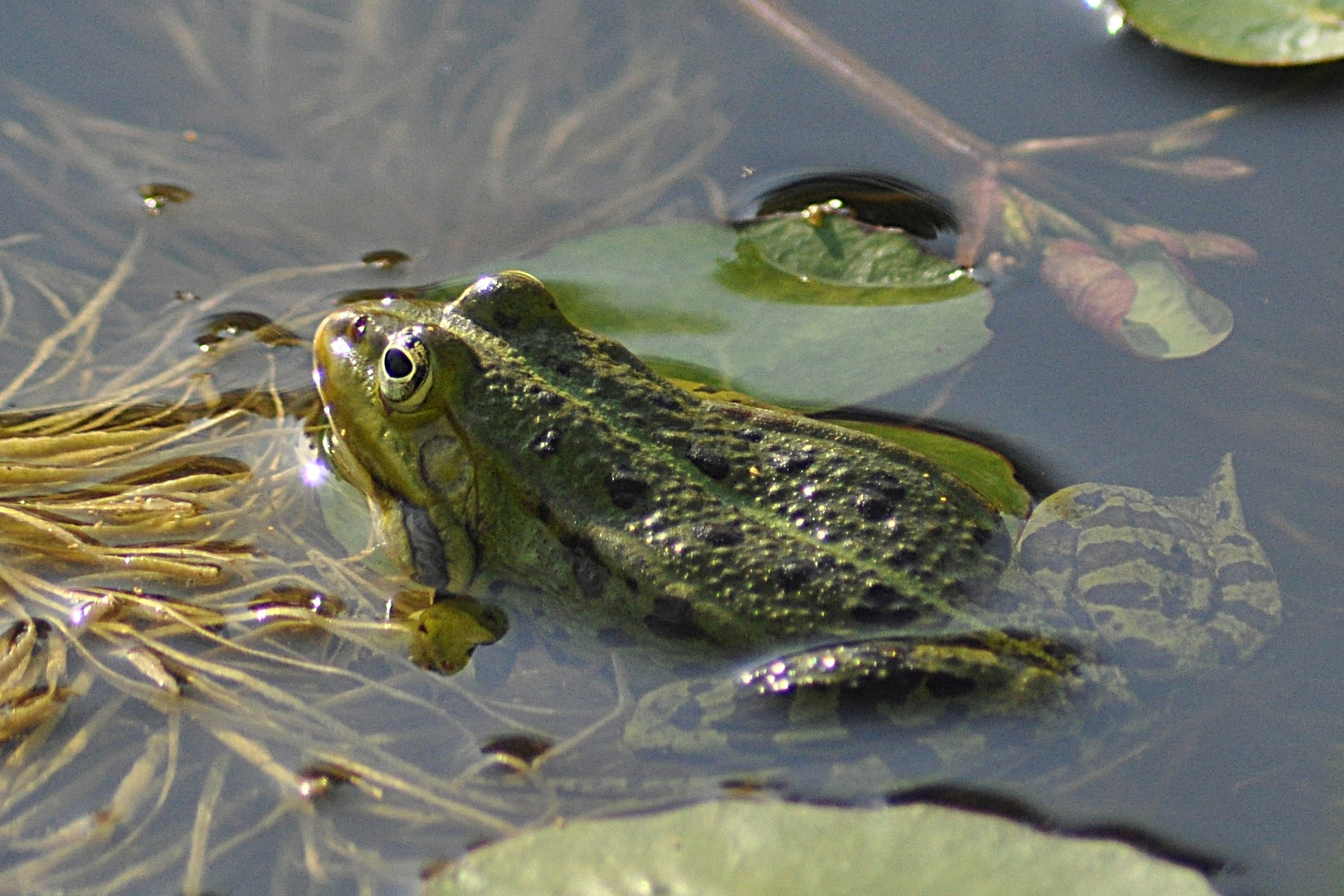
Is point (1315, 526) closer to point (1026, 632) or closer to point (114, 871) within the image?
point (1026, 632)

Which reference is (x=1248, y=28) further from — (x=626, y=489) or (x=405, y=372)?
(x=405, y=372)

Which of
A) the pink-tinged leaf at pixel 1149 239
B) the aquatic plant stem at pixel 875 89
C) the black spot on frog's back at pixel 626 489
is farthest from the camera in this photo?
the aquatic plant stem at pixel 875 89

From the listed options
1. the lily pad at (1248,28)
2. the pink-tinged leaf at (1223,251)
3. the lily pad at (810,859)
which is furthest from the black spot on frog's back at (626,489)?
the lily pad at (1248,28)

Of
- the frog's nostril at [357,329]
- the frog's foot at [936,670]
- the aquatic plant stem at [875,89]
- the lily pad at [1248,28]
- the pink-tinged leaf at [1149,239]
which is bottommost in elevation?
the frog's foot at [936,670]

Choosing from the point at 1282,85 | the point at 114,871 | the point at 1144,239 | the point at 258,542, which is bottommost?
the point at 114,871

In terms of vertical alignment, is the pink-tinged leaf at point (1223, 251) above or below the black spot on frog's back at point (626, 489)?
above

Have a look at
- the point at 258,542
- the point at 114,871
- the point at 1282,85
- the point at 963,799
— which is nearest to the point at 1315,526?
the point at 963,799

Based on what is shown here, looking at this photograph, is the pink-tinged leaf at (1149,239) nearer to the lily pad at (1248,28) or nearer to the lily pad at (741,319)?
the lily pad at (741,319)
